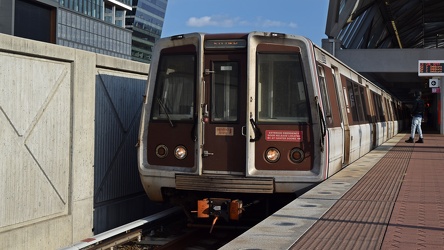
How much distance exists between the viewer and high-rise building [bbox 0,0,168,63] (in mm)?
67000

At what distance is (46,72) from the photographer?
8.06 metres

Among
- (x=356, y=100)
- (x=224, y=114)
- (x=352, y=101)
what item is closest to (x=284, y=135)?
(x=224, y=114)

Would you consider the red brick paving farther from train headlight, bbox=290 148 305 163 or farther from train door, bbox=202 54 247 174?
train door, bbox=202 54 247 174

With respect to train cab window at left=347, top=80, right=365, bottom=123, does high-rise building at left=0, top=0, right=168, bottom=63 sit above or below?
above

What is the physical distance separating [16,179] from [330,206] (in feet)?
13.0

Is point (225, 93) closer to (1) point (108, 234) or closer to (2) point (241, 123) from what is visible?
(2) point (241, 123)

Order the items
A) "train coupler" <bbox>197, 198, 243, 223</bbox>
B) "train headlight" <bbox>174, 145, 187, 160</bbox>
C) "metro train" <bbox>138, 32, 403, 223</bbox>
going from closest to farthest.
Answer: "train coupler" <bbox>197, 198, 243, 223</bbox>
"metro train" <bbox>138, 32, 403, 223</bbox>
"train headlight" <bbox>174, 145, 187, 160</bbox>

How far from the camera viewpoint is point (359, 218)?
5891 millimetres

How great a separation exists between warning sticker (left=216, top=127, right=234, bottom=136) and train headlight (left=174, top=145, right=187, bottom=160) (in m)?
0.55

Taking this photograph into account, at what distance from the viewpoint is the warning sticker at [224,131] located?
803 cm

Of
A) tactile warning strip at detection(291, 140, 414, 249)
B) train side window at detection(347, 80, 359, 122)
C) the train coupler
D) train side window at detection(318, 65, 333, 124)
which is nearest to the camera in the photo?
tactile warning strip at detection(291, 140, 414, 249)

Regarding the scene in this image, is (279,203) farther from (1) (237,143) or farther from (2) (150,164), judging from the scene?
(2) (150,164)

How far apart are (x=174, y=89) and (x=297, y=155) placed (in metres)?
2.00

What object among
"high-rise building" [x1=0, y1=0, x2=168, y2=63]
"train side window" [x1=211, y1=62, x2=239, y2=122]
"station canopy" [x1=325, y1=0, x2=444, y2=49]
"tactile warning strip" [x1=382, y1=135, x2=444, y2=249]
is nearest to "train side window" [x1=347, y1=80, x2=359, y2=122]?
"tactile warning strip" [x1=382, y1=135, x2=444, y2=249]
